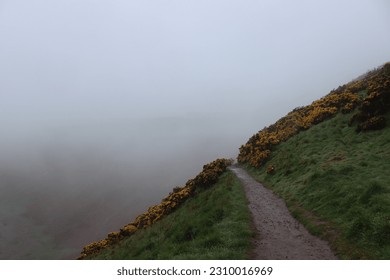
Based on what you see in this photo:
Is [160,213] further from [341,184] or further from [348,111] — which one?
[348,111]

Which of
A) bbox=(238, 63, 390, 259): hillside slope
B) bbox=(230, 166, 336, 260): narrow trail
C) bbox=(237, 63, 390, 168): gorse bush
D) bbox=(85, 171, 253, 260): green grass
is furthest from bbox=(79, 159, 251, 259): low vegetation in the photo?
bbox=(230, 166, 336, 260): narrow trail

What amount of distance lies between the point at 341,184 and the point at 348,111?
1706cm

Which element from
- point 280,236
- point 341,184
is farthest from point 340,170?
point 280,236

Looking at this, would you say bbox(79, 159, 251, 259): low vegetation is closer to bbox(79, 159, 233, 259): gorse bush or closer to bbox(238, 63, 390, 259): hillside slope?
bbox(79, 159, 233, 259): gorse bush

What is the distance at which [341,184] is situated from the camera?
1914 cm

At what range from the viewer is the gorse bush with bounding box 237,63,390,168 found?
2778cm

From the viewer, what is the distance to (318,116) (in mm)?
38000

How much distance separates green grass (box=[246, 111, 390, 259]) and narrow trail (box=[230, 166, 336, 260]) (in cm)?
53

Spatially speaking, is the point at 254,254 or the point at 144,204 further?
the point at 144,204

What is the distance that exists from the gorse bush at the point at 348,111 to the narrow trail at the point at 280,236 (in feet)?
39.3

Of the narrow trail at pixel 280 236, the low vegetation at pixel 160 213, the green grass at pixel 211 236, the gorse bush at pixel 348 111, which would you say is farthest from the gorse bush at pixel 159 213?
the narrow trail at pixel 280 236
